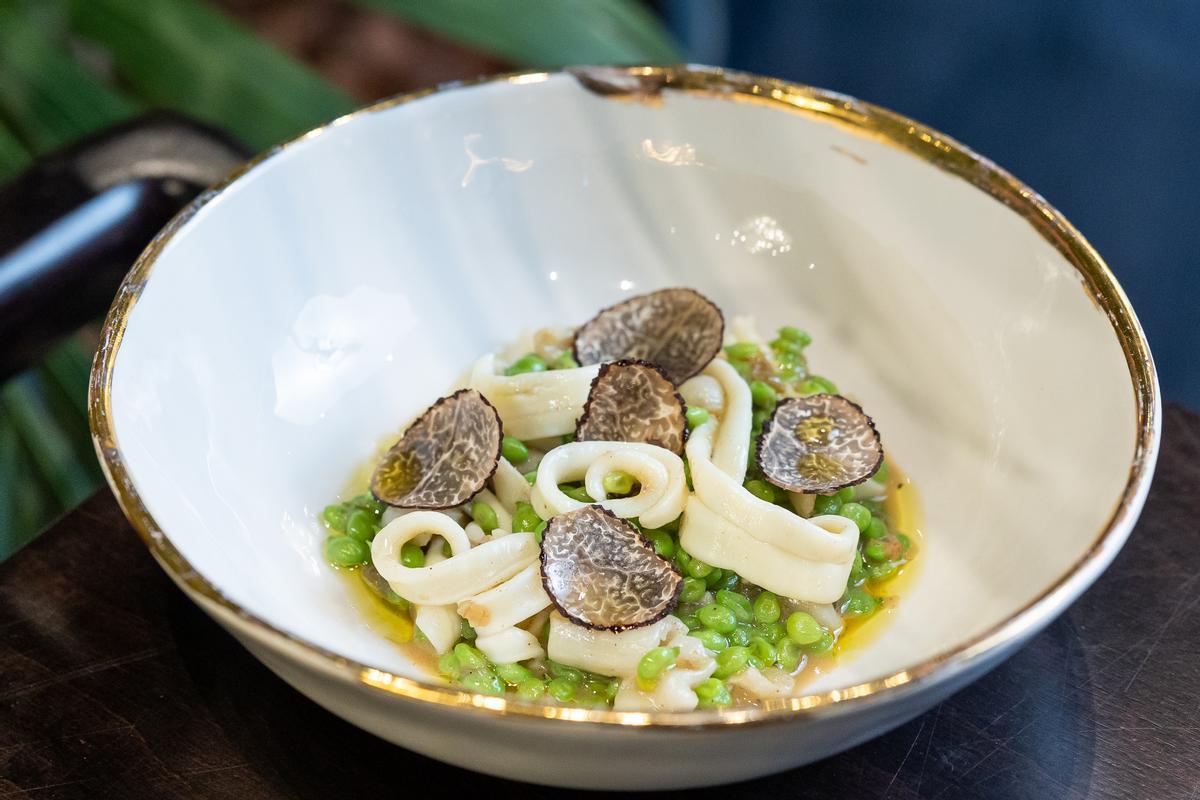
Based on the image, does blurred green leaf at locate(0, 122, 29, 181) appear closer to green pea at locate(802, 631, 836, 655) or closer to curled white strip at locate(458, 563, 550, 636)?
curled white strip at locate(458, 563, 550, 636)

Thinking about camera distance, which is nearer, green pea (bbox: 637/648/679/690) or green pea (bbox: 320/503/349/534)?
green pea (bbox: 637/648/679/690)

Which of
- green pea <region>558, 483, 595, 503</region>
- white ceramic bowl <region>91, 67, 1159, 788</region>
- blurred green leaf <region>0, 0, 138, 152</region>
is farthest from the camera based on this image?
blurred green leaf <region>0, 0, 138, 152</region>

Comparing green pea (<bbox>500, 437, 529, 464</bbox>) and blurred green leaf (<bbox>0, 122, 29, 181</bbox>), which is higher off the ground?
green pea (<bbox>500, 437, 529, 464</bbox>)

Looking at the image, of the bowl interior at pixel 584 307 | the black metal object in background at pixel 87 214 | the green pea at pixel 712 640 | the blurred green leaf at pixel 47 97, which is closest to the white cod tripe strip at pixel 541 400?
the bowl interior at pixel 584 307

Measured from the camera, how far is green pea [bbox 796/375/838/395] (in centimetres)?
285

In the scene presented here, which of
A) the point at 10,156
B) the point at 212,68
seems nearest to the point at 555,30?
the point at 212,68

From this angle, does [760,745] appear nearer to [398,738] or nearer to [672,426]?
[398,738]

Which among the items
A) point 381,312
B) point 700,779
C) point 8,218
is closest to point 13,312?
point 8,218

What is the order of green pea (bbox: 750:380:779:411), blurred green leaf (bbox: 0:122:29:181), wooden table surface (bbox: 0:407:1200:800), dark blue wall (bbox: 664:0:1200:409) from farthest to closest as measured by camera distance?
1. dark blue wall (bbox: 664:0:1200:409)
2. blurred green leaf (bbox: 0:122:29:181)
3. green pea (bbox: 750:380:779:411)
4. wooden table surface (bbox: 0:407:1200:800)

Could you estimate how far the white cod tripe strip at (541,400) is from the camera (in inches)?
105

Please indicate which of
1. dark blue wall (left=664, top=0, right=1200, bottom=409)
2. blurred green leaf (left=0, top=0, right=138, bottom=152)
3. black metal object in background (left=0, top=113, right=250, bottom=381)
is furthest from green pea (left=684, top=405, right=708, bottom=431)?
blurred green leaf (left=0, top=0, right=138, bottom=152)

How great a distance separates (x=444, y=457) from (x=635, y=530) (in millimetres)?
545

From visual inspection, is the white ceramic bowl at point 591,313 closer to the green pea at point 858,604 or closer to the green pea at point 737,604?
the green pea at point 858,604

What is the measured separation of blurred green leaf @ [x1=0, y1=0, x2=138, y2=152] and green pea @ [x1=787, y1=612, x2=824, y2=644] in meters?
3.91
